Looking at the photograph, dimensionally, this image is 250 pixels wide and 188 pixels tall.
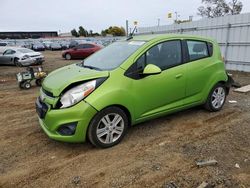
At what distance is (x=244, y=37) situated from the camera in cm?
1030

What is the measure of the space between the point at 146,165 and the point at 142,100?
3.64 feet

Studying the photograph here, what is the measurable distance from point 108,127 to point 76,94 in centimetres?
70

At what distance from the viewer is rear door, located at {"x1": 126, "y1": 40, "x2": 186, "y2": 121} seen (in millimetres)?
4000

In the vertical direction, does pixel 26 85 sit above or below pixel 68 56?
above

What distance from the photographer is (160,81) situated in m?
4.21

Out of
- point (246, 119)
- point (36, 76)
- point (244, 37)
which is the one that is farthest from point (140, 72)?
point (244, 37)

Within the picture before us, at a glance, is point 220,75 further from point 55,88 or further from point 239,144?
point 55,88

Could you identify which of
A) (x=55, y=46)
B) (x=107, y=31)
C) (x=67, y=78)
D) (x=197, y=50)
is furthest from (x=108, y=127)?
(x=107, y=31)

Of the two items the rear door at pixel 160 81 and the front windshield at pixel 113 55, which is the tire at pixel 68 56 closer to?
the front windshield at pixel 113 55

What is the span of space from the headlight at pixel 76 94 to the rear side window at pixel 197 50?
215cm

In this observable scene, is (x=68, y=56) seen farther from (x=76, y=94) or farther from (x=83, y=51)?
(x=76, y=94)

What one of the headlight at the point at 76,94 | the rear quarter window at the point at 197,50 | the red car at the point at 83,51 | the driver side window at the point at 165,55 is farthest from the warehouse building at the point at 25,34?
the headlight at the point at 76,94

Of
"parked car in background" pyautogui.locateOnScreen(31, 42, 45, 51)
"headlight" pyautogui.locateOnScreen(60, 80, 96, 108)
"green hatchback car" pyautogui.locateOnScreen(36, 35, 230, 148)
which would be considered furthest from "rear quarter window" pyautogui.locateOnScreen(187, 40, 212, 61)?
"parked car in background" pyautogui.locateOnScreen(31, 42, 45, 51)

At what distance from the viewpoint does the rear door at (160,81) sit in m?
4.00
